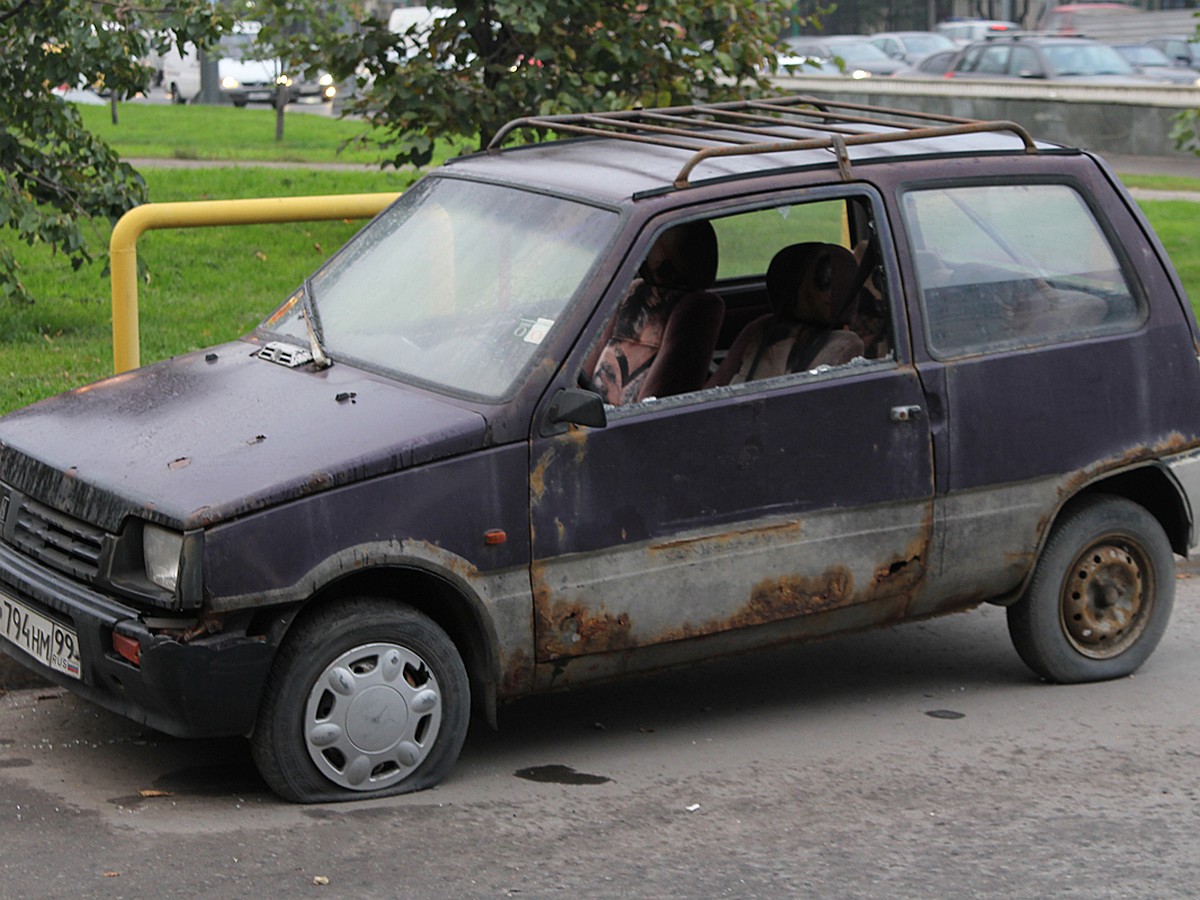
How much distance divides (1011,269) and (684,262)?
1.02 meters

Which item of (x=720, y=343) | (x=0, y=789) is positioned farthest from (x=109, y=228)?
(x=0, y=789)

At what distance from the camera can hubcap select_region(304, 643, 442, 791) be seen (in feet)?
16.0

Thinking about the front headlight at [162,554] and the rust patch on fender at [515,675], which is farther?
the rust patch on fender at [515,675]

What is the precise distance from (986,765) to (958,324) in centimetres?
133

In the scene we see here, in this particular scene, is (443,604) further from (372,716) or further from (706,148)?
(706,148)

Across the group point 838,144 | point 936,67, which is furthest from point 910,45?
point 838,144

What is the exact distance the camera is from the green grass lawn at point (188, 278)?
992cm

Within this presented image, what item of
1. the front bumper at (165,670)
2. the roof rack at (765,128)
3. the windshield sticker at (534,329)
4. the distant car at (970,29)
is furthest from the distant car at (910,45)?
the front bumper at (165,670)

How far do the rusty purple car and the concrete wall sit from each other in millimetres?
22065

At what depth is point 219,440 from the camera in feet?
16.2

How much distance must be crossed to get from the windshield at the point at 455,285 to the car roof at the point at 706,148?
10cm

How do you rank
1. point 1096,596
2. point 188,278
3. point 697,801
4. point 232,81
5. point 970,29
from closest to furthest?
point 697,801, point 1096,596, point 188,278, point 232,81, point 970,29

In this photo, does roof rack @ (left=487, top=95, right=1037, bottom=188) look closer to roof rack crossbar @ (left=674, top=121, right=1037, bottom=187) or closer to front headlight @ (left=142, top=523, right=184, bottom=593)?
roof rack crossbar @ (left=674, top=121, right=1037, bottom=187)

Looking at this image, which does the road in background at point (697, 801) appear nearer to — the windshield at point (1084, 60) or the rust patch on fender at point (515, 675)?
the rust patch on fender at point (515, 675)
